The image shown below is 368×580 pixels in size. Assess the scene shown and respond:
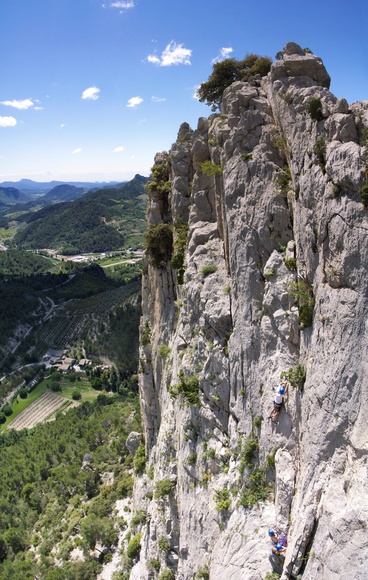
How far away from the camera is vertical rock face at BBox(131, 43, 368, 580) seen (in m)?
18.2

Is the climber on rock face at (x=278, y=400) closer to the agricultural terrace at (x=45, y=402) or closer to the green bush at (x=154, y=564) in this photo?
the green bush at (x=154, y=564)

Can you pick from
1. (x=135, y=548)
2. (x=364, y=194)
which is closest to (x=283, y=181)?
(x=364, y=194)

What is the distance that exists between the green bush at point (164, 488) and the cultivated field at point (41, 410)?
4429 inches

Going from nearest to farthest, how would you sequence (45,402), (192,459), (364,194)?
(364,194)
(192,459)
(45,402)

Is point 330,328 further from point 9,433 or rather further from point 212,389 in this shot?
point 9,433

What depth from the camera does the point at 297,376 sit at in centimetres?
2192

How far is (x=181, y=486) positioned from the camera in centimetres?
3281

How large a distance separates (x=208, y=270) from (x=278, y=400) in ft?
42.5

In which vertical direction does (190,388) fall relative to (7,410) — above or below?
above

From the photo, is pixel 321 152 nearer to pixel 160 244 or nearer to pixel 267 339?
pixel 267 339

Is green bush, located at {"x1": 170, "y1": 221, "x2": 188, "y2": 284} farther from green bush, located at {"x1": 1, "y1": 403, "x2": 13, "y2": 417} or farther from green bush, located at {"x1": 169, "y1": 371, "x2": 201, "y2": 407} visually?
green bush, located at {"x1": 1, "y1": 403, "x2": 13, "y2": 417}

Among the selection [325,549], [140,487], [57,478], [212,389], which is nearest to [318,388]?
[325,549]

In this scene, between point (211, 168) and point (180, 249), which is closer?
point (211, 168)

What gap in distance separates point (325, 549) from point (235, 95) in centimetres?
3072
